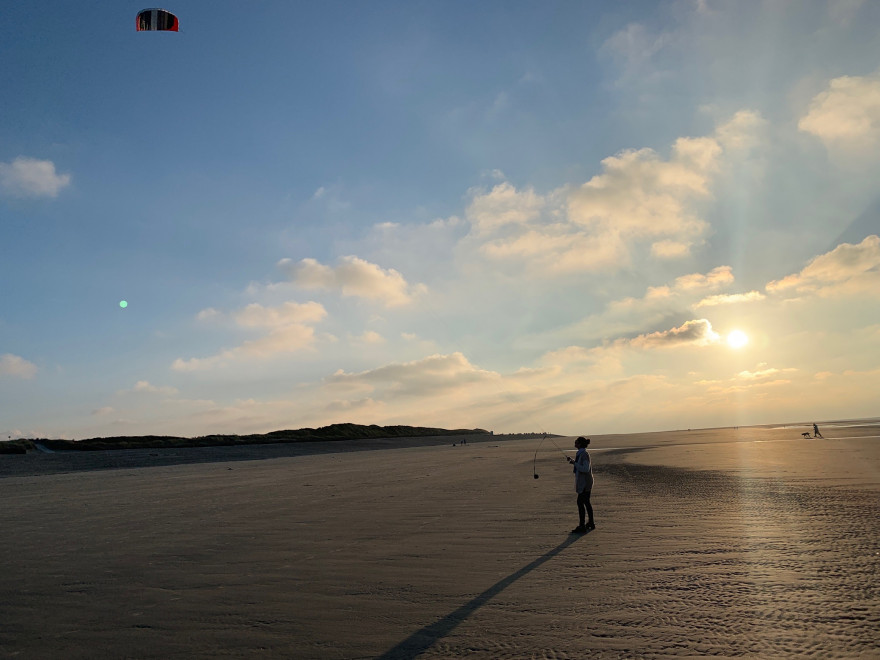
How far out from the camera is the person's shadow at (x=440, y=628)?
237 inches

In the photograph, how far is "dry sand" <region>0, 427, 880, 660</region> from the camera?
246 inches

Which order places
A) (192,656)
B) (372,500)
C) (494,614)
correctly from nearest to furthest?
(192,656), (494,614), (372,500)

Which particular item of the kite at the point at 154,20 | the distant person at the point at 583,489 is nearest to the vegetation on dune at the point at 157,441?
the kite at the point at 154,20

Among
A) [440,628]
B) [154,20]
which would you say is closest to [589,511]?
[440,628]

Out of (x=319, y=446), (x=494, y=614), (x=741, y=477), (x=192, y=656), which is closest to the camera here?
(x=192, y=656)

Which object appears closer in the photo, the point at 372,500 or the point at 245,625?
the point at 245,625

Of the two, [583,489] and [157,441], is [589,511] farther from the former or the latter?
[157,441]

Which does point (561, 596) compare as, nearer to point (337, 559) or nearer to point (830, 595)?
point (830, 595)

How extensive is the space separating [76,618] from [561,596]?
657 centimetres

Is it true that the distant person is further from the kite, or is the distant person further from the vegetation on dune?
the vegetation on dune

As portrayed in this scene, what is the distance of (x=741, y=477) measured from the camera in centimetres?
2141

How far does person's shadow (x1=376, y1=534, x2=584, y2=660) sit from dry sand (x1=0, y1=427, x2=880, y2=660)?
36 mm

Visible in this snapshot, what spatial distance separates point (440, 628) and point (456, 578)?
2.13 m

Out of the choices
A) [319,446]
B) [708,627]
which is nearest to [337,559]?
[708,627]
